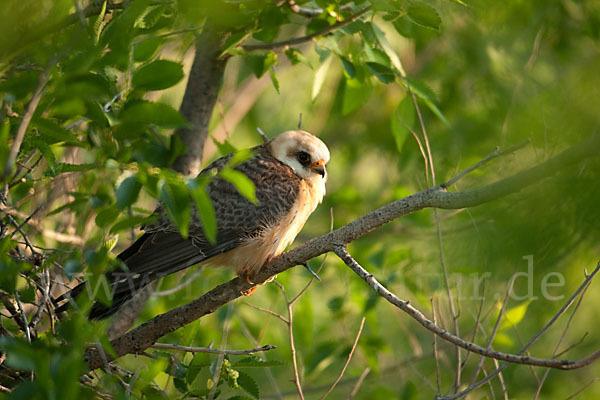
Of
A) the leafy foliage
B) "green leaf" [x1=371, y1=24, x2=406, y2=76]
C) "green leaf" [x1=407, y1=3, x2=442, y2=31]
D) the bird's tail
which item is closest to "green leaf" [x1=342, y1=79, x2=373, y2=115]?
the leafy foliage

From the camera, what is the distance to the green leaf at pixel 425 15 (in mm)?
3051

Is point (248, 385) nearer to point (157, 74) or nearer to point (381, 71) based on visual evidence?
point (157, 74)

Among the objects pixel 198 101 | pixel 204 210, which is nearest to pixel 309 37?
pixel 198 101

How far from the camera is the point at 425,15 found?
3.06m

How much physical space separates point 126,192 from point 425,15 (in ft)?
5.58

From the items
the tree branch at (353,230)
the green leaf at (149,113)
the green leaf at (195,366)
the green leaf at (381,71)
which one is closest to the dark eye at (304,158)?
the green leaf at (381,71)

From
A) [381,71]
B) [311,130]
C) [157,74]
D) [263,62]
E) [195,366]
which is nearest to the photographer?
[157,74]

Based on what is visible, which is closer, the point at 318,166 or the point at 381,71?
the point at 381,71

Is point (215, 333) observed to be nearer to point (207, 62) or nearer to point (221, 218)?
point (221, 218)

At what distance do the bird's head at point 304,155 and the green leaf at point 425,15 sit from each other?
1323 mm

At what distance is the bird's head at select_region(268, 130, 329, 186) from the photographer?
4.23 m

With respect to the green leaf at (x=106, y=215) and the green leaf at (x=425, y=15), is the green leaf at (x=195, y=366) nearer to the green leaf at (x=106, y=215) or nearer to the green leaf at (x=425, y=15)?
→ the green leaf at (x=106, y=215)

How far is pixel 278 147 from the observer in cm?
430

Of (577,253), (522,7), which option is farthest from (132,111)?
(522,7)
